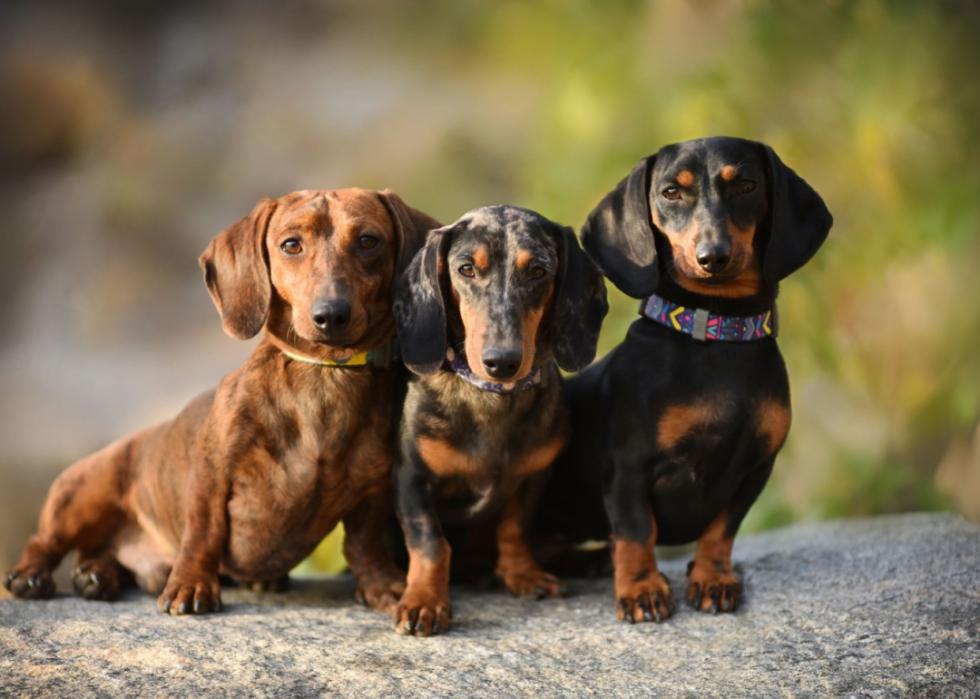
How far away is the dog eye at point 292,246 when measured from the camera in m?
4.32

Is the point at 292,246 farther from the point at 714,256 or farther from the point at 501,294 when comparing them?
the point at 714,256

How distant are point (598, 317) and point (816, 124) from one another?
2.93 m

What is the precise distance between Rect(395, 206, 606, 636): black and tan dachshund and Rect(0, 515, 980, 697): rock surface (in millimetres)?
307

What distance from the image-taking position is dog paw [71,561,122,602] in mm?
4758

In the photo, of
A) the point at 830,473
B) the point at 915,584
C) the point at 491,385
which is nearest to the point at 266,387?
the point at 491,385

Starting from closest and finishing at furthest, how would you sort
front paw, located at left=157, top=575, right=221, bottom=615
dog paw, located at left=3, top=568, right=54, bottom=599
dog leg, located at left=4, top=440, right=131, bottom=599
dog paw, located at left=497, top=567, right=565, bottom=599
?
front paw, located at left=157, top=575, right=221, bottom=615 < dog paw, located at left=497, top=567, right=565, bottom=599 < dog paw, located at left=3, top=568, right=54, bottom=599 < dog leg, located at left=4, top=440, right=131, bottom=599

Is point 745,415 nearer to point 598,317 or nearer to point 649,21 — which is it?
point 598,317

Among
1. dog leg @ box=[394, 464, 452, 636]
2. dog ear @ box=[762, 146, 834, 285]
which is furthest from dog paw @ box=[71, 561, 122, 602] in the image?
dog ear @ box=[762, 146, 834, 285]

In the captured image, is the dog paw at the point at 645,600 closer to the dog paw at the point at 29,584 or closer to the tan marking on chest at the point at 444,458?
the tan marking on chest at the point at 444,458

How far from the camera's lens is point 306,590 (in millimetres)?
4863

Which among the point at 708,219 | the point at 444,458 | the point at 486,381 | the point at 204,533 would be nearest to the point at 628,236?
the point at 708,219

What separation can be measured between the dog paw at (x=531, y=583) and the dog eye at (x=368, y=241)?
1273 mm

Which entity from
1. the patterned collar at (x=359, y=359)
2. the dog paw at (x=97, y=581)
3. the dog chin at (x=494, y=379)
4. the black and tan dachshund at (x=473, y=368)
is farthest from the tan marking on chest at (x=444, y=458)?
the dog paw at (x=97, y=581)

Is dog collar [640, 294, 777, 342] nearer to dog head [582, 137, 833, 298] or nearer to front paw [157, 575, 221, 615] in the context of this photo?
dog head [582, 137, 833, 298]
